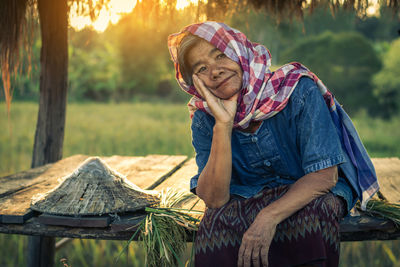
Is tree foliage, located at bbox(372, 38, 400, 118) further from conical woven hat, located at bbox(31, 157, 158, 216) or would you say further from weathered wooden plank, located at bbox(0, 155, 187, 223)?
conical woven hat, located at bbox(31, 157, 158, 216)

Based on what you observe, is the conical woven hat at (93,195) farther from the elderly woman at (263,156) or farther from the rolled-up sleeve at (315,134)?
the rolled-up sleeve at (315,134)

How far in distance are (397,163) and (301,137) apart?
89.2 inches

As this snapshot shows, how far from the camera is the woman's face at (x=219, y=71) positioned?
2184 millimetres

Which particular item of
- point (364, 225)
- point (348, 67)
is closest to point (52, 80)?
point (364, 225)

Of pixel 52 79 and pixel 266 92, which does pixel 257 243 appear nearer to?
pixel 266 92

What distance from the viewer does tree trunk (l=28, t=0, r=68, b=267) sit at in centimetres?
378

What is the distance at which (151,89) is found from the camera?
27797mm

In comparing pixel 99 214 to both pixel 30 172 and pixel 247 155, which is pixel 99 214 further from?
pixel 30 172

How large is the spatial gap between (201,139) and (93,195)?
28.5 inches

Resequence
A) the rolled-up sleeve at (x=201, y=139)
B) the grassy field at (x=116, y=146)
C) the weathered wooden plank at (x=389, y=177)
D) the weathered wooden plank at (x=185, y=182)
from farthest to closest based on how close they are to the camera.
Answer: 1. the grassy field at (x=116, y=146)
2. the weathered wooden plank at (x=389, y=177)
3. the weathered wooden plank at (x=185, y=182)
4. the rolled-up sleeve at (x=201, y=139)

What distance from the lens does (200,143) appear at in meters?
2.31

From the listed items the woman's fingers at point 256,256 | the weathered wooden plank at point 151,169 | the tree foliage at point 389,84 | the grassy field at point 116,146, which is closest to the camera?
the woman's fingers at point 256,256

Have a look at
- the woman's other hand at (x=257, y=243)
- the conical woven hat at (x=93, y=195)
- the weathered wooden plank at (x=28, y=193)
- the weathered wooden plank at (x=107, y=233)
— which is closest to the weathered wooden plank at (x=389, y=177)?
the weathered wooden plank at (x=107, y=233)

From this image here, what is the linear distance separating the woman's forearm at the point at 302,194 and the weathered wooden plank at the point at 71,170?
1.41 m
